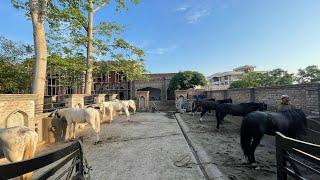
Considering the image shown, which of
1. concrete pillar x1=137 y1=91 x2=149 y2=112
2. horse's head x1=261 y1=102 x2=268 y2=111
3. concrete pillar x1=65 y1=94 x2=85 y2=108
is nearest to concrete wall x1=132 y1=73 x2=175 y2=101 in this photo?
concrete pillar x1=137 y1=91 x2=149 y2=112

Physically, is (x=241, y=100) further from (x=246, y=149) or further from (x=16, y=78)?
(x=16, y=78)

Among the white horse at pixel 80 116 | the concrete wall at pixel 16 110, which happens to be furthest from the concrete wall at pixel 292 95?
the concrete wall at pixel 16 110

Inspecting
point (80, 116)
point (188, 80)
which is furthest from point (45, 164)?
point (188, 80)

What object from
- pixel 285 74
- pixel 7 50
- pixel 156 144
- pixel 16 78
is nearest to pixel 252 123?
pixel 156 144

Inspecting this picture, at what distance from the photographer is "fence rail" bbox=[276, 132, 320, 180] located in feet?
8.55

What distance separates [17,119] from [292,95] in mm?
8906

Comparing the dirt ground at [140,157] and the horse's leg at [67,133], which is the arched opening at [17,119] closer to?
the dirt ground at [140,157]

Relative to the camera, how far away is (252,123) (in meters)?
7.27

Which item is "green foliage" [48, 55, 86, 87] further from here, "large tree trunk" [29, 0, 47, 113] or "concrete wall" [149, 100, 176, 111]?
"concrete wall" [149, 100, 176, 111]

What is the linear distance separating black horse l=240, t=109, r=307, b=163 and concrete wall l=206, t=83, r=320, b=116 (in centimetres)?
131

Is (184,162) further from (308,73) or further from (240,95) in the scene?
(308,73)

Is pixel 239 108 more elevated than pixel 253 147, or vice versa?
pixel 239 108

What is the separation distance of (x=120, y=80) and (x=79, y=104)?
32514 millimetres

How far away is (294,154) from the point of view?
3146 mm
